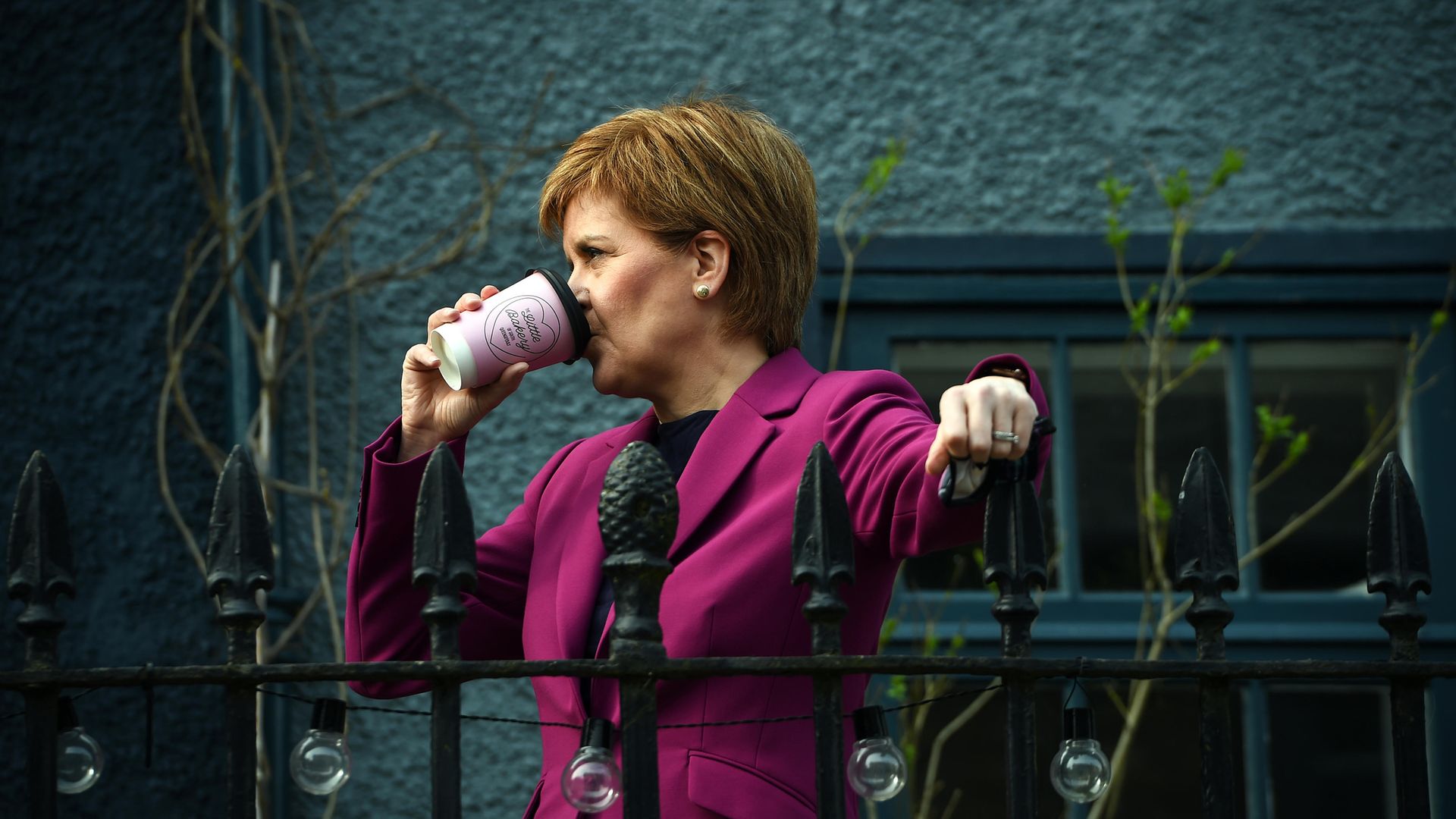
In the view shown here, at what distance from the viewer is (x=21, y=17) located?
3.50 meters

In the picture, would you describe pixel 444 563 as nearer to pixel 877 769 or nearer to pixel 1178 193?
pixel 877 769

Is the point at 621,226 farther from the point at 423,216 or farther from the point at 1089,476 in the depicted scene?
the point at 1089,476

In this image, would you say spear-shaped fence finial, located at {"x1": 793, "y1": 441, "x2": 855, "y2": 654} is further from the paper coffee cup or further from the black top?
the paper coffee cup

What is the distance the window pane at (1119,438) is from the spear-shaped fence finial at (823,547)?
2.17 m

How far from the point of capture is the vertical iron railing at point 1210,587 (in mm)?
1595

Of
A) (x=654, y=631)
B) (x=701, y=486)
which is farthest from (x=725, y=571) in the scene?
(x=654, y=631)

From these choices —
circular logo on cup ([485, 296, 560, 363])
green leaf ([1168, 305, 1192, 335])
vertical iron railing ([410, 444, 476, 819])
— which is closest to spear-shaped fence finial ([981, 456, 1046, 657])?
vertical iron railing ([410, 444, 476, 819])

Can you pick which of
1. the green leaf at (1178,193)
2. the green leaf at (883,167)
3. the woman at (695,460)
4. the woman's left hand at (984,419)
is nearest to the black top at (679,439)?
the woman at (695,460)

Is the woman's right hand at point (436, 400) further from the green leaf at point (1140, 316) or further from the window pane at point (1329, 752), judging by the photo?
the window pane at point (1329, 752)

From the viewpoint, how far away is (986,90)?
3.67 m

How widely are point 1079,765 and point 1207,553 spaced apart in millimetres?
256

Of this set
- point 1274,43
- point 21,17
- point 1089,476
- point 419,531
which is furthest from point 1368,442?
point 21,17

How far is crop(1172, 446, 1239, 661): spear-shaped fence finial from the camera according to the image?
1.60 metres

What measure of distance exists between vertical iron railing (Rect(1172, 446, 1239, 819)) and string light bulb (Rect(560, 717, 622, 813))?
0.61 metres
